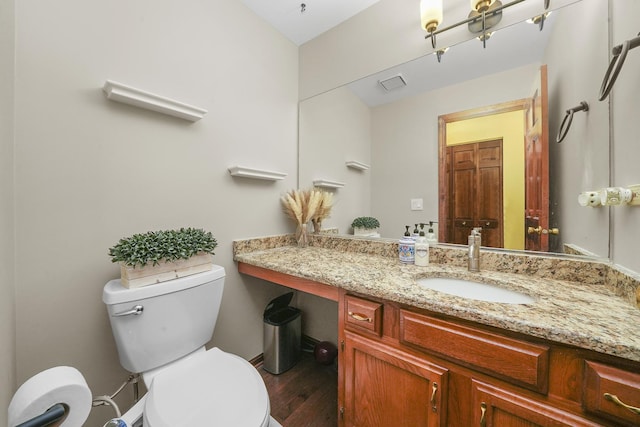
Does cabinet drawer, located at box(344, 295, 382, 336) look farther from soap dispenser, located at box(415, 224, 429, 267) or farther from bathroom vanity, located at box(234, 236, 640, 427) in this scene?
soap dispenser, located at box(415, 224, 429, 267)

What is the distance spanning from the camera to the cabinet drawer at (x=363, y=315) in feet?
2.93

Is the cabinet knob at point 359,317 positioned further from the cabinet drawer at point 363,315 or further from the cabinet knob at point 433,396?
the cabinet knob at point 433,396

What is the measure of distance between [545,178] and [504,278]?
50 centimetres

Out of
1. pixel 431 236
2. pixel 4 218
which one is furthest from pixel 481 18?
pixel 4 218

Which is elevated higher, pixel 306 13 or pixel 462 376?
pixel 306 13

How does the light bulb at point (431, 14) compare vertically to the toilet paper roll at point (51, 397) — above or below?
above

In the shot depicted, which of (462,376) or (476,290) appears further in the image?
(476,290)

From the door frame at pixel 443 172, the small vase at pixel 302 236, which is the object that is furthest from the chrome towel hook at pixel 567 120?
the small vase at pixel 302 236

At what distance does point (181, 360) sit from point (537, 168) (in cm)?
182

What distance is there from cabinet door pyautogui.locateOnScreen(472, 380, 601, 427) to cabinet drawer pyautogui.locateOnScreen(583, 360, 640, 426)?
0.18ft

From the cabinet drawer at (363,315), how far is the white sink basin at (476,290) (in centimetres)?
22

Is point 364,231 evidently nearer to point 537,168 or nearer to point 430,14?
point 537,168

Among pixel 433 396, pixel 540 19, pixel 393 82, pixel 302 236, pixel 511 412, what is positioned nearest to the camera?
pixel 511 412

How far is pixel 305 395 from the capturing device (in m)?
1.41
